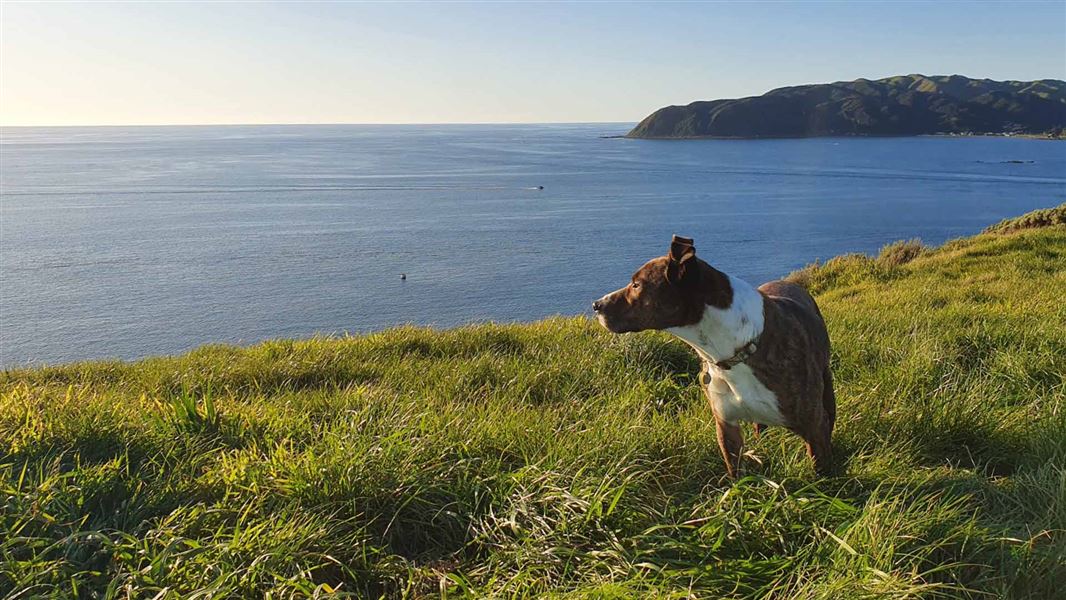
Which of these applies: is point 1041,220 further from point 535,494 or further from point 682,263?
point 535,494

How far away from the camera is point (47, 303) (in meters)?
28.6

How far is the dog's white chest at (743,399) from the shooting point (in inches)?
166

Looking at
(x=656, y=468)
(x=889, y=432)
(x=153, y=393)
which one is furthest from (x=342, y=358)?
(x=889, y=432)

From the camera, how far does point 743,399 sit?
13.9 ft

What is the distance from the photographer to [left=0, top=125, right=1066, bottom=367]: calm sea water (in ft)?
87.8

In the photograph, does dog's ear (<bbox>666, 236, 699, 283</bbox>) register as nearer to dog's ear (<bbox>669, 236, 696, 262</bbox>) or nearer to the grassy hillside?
dog's ear (<bbox>669, 236, 696, 262</bbox>)

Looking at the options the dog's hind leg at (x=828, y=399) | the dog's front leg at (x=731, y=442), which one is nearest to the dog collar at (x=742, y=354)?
the dog's front leg at (x=731, y=442)

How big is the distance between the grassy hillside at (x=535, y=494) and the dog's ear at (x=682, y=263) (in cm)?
106

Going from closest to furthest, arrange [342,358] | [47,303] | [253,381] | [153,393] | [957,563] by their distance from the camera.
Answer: [957,563] → [153,393] → [253,381] → [342,358] → [47,303]

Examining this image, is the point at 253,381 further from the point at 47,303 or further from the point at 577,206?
the point at 577,206

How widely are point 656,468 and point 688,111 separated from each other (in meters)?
200

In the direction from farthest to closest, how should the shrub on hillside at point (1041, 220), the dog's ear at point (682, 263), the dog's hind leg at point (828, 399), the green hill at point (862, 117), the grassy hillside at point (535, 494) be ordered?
the green hill at point (862, 117), the shrub on hillside at point (1041, 220), the dog's hind leg at point (828, 399), the dog's ear at point (682, 263), the grassy hillside at point (535, 494)

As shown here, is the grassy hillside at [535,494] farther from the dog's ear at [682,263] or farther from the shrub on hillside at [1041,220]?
the shrub on hillside at [1041,220]

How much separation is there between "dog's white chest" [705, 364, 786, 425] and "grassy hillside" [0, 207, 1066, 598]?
1.04ft
